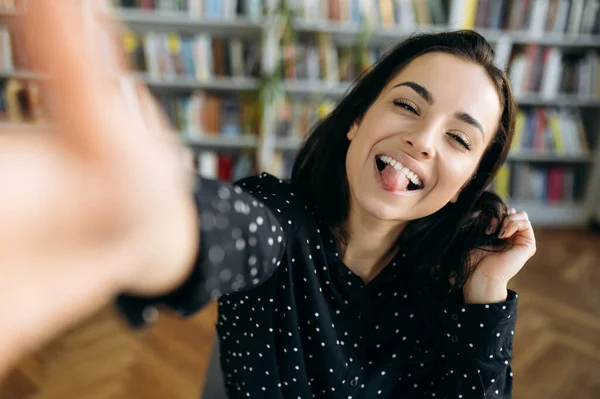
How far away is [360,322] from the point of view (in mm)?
829

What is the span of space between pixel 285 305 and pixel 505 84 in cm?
52

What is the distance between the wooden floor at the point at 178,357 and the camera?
1.59 metres

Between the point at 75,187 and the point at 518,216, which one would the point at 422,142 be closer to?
the point at 518,216

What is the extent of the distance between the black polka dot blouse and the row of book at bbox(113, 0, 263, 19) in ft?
6.49

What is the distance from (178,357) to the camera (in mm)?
1756

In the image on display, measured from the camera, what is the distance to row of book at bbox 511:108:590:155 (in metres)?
2.86

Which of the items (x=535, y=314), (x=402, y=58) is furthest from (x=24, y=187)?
(x=535, y=314)

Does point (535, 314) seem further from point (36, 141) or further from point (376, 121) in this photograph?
point (36, 141)

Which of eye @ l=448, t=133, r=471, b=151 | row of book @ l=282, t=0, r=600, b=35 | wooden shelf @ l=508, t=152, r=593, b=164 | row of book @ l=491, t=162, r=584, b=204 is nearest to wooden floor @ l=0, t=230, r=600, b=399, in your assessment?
row of book @ l=491, t=162, r=584, b=204

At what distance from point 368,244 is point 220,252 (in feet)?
1.74

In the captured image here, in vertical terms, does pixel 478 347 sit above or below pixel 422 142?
below

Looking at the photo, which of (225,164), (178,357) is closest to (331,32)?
(225,164)

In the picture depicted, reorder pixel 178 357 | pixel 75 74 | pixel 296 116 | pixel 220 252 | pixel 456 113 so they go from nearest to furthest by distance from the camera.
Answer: pixel 75 74, pixel 220 252, pixel 456 113, pixel 178 357, pixel 296 116

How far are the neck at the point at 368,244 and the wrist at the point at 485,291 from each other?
161 millimetres
